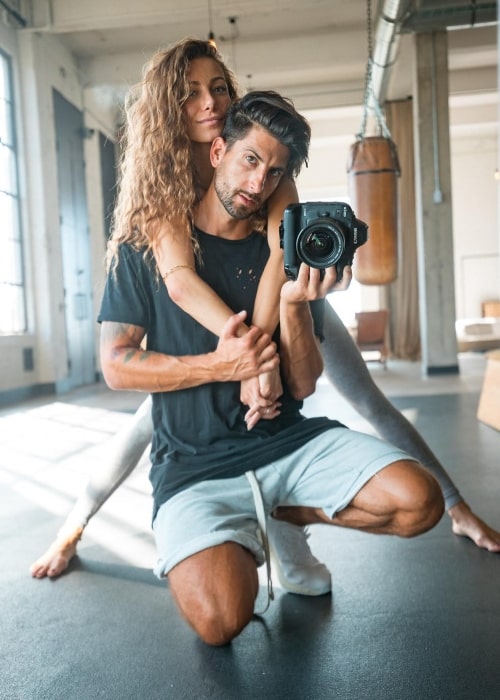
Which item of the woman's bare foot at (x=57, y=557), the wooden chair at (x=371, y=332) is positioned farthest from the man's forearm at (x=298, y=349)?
the wooden chair at (x=371, y=332)

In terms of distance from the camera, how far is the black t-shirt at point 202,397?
1.50 metres

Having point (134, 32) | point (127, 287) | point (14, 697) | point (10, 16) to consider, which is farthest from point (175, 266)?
point (134, 32)

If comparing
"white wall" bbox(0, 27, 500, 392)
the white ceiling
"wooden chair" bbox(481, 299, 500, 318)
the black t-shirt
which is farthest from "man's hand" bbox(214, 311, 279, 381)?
"wooden chair" bbox(481, 299, 500, 318)

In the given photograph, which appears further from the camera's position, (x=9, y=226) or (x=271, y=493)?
(x=9, y=226)

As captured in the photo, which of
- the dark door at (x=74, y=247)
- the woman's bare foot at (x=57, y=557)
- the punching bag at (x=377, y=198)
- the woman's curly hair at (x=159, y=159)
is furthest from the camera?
the dark door at (x=74, y=247)

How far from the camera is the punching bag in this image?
5.33m

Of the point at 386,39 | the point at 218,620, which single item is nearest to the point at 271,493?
the point at 218,620

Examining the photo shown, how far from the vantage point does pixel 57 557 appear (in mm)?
2057

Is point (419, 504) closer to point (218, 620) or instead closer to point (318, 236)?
point (218, 620)

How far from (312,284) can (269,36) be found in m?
7.43

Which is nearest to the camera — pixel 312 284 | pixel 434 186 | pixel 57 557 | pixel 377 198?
pixel 312 284

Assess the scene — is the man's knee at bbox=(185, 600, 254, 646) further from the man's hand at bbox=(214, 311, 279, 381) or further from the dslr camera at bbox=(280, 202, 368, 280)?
the dslr camera at bbox=(280, 202, 368, 280)

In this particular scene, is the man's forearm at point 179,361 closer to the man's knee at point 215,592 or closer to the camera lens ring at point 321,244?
the camera lens ring at point 321,244

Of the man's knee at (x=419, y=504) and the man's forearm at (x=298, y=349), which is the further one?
the man's forearm at (x=298, y=349)
